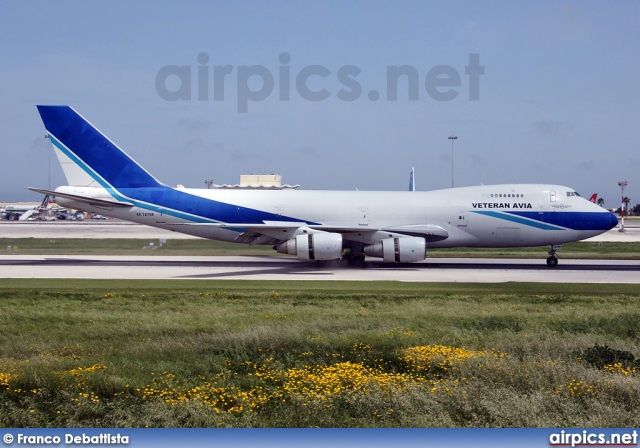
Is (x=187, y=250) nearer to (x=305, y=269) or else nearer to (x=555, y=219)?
(x=305, y=269)

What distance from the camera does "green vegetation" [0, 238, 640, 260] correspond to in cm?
4156

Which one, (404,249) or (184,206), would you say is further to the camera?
(184,206)

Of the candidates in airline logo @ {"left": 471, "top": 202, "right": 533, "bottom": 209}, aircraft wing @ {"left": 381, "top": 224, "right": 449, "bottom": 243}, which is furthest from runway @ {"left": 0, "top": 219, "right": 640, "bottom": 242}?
airline logo @ {"left": 471, "top": 202, "right": 533, "bottom": 209}

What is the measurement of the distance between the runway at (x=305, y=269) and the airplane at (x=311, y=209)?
1470 millimetres

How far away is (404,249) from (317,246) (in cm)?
409

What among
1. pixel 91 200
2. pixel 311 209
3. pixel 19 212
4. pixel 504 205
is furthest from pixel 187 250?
pixel 19 212

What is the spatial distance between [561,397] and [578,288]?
52.0 ft

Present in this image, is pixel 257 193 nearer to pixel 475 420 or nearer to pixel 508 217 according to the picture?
pixel 508 217

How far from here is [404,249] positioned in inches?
1251

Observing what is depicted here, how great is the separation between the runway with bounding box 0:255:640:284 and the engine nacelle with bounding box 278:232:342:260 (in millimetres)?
791

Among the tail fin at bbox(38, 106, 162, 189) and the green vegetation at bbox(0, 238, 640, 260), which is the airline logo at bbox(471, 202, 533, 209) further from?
the tail fin at bbox(38, 106, 162, 189)

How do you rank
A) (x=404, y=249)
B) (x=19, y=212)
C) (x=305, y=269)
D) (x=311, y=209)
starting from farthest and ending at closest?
(x=19, y=212) < (x=311, y=209) < (x=305, y=269) < (x=404, y=249)

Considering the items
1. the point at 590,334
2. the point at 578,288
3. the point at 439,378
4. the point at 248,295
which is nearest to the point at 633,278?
the point at 578,288

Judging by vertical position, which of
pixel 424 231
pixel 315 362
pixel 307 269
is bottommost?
pixel 315 362
